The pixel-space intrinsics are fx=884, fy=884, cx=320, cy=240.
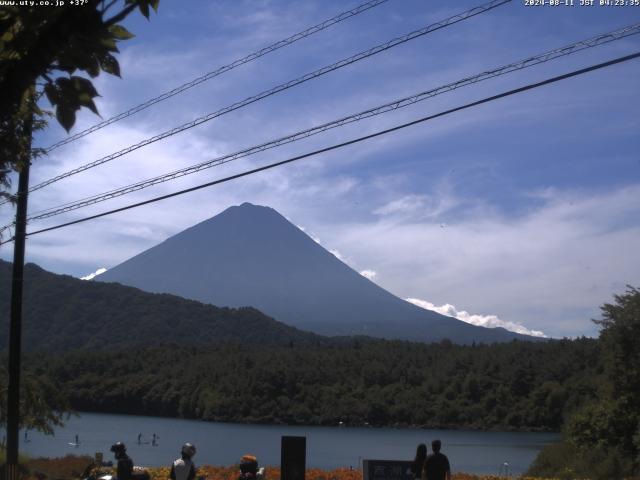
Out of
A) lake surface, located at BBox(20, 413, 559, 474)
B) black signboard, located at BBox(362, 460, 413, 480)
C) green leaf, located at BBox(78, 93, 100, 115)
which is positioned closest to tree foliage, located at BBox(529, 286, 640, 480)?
lake surface, located at BBox(20, 413, 559, 474)

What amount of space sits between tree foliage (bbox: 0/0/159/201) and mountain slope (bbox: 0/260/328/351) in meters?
142

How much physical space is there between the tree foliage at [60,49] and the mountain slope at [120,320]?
142 m

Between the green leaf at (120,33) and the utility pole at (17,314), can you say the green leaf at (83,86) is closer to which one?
the green leaf at (120,33)

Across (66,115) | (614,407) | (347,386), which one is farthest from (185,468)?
(347,386)

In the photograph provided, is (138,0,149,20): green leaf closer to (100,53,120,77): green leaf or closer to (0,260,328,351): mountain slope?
(100,53,120,77): green leaf

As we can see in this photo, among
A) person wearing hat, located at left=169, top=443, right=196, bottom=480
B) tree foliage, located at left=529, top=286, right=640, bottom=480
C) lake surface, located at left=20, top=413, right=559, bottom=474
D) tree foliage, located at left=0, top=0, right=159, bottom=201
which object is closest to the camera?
tree foliage, located at left=0, top=0, right=159, bottom=201

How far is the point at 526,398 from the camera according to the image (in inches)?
3270

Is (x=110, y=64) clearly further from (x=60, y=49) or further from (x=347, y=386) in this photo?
(x=347, y=386)

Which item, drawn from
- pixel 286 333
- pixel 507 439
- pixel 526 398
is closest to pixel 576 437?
pixel 507 439

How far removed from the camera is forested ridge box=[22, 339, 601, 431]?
81938 millimetres

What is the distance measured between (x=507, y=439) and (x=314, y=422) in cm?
1901

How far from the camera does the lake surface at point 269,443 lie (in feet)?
138

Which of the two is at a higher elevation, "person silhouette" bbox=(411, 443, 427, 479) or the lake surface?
"person silhouette" bbox=(411, 443, 427, 479)

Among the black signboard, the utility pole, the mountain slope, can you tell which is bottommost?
the black signboard
